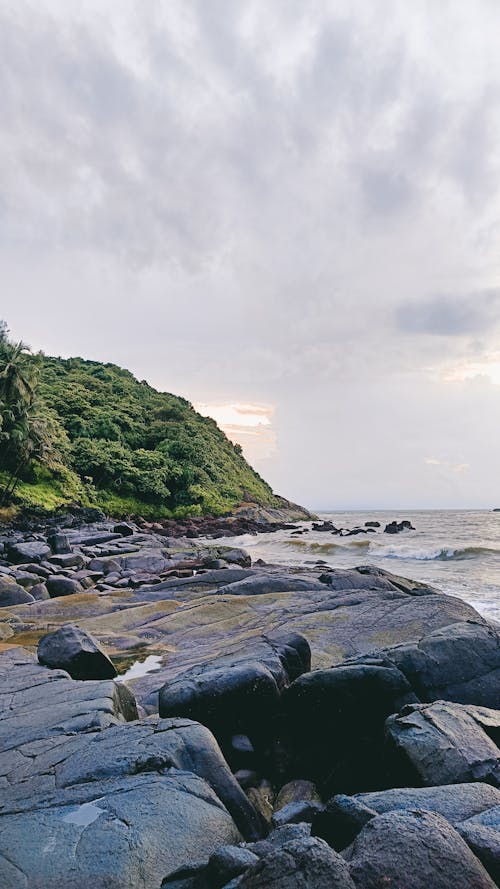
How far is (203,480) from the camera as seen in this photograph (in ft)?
210

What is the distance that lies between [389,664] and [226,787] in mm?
2495

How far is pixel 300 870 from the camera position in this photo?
7.25 feet

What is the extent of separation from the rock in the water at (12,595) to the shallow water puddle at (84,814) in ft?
34.1

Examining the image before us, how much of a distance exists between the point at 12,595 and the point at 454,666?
10893 mm

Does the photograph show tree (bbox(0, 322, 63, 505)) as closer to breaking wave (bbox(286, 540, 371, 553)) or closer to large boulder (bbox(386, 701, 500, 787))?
breaking wave (bbox(286, 540, 371, 553))

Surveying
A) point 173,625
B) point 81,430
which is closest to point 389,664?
point 173,625

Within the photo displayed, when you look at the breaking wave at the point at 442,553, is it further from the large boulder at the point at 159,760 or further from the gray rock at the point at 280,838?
the gray rock at the point at 280,838

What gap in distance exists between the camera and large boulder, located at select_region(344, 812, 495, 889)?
2.29 m

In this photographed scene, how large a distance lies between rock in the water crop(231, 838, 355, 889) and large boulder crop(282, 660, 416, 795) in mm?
2979

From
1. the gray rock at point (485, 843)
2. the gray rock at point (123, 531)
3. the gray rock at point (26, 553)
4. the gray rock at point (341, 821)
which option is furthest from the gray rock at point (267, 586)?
the gray rock at point (123, 531)

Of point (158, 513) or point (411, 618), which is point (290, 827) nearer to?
point (411, 618)

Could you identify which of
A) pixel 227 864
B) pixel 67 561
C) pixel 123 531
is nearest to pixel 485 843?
pixel 227 864

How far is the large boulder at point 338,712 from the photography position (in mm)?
5164

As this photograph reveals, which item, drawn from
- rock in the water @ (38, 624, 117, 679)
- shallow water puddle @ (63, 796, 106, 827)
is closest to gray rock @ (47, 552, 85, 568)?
rock in the water @ (38, 624, 117, 679)
